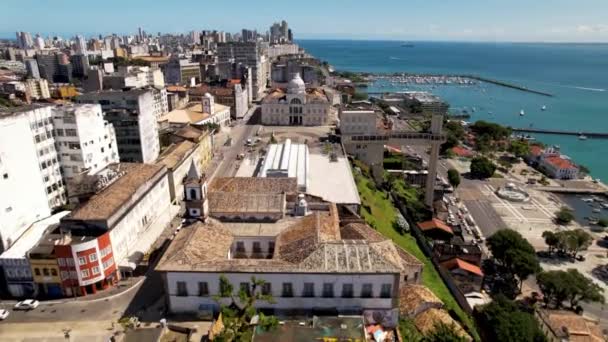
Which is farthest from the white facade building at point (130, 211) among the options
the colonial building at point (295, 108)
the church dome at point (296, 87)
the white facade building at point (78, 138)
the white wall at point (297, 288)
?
the church dome at point (296, 87)

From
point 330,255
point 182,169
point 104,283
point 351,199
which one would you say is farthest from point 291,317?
point 182,169

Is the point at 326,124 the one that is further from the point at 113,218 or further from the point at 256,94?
the point at 113,218

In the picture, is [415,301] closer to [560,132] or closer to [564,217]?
[564,217]

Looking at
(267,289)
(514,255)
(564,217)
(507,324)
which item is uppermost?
(267,289)

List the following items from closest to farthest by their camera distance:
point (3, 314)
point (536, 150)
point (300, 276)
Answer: point (300, 276) → point (3, 314) → point (536, 150)

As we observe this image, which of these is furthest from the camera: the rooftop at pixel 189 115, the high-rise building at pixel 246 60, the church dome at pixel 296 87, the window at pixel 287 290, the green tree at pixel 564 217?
the high-rise building at pixel 246 60

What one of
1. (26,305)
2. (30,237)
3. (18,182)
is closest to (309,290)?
(26,305)

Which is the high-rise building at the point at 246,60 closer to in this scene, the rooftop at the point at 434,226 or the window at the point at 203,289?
the rooftop at the point at 434,226

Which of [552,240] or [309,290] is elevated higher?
[309,290]
